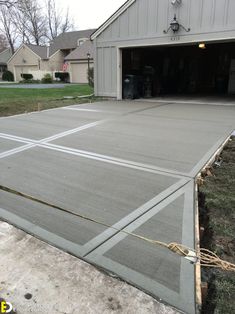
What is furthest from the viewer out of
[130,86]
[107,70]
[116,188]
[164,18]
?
[107,70]

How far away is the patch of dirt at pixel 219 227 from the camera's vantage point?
1.76 meters

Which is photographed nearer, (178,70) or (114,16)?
(114,16)

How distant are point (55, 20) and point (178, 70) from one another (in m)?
36.5

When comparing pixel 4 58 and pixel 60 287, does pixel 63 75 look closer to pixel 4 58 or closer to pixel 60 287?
pixel 4 58

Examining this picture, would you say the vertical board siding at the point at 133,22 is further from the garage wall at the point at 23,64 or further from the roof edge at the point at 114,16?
the garage wall at the point at 23,64

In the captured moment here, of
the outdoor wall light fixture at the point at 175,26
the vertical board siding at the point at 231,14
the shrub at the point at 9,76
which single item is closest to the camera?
the vertical board siding at the point at 231,14

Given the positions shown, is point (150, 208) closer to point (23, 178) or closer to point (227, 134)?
point (23, 178)

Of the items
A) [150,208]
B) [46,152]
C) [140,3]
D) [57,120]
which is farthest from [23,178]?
[140,3]

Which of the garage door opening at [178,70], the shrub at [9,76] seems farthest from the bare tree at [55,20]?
the garage door opening at [178,70]

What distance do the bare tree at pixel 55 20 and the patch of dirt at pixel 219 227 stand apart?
154 feet

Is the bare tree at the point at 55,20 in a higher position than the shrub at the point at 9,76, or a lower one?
higher

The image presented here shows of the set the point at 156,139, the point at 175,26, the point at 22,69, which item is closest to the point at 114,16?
the point at 175,26

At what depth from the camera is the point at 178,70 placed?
15.5 metres

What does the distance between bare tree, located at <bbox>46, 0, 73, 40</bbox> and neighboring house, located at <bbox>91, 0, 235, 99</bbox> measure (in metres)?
35.6
